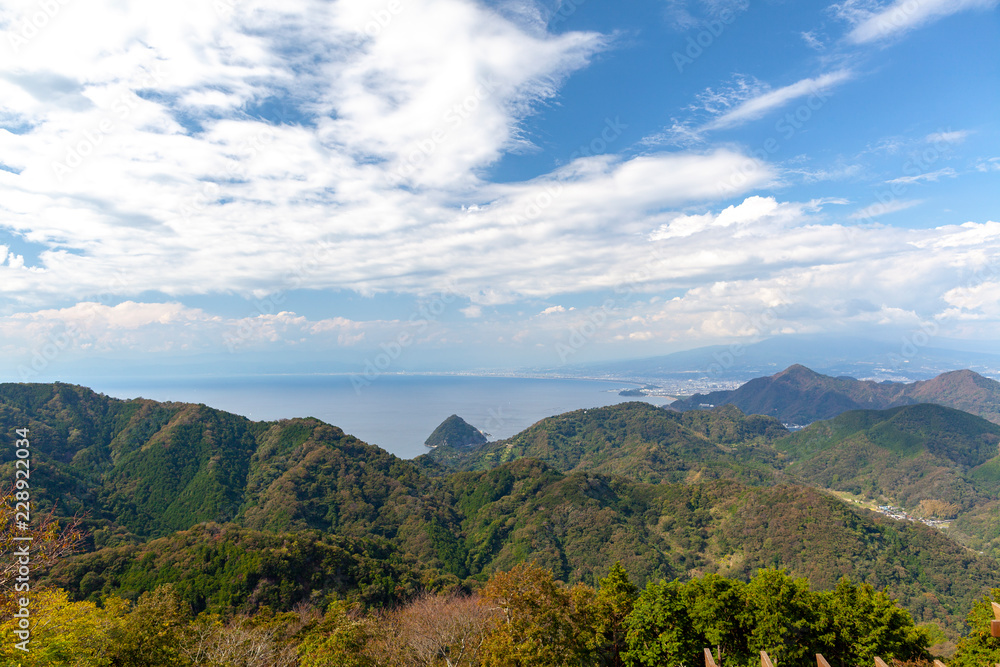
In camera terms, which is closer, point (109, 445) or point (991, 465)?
point (109, 445)

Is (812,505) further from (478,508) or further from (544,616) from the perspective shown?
(544,616)

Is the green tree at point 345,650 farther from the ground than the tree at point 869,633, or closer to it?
farther from the ground

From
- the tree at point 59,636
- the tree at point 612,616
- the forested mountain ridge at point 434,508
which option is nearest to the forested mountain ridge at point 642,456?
the forested mountain ridge at point 434,508

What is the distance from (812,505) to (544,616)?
102478 mm

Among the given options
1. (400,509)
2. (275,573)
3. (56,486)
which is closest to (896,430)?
(400,509)

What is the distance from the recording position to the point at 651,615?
90.0 feet

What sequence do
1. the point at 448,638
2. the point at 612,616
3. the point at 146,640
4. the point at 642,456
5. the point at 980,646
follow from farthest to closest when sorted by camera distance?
the point at 642,456 → the point at 612,616 → the point at 448,638 → the point at 980,646 → the point at 146,640

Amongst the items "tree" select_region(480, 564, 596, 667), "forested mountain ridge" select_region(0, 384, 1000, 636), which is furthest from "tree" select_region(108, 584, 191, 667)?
"forested mountain ridge" select_region(0, 384, 1000, 636)

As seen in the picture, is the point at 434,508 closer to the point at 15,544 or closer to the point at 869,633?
the point at 869,633

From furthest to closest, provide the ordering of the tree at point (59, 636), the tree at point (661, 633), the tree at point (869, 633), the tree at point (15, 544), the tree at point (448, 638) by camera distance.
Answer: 1. the tree at point (869, 633)
2. the tree at point (661, 633)
3. the tree at point (448, 638)
4. the tree at point (59, 636)
5. the tree at point (15, 544)

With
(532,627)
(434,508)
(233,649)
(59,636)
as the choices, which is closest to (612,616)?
(532,627)

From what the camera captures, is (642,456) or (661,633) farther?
(642,456)

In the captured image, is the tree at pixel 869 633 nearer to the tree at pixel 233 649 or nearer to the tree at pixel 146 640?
the tree at pixel 233 649

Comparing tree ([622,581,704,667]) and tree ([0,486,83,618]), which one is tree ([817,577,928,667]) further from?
tree ([0,486,83,618])
